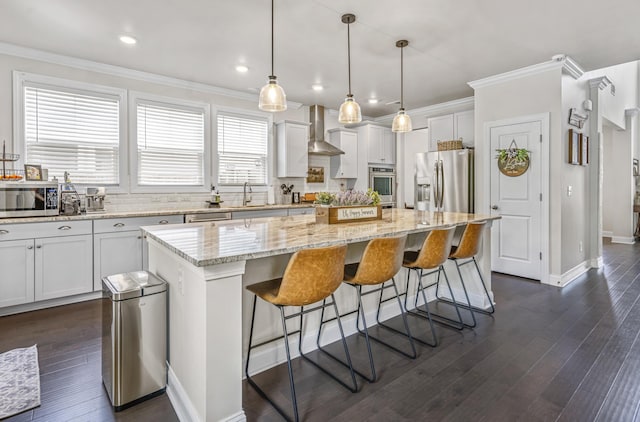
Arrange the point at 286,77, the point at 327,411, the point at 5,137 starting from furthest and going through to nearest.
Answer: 1. the point at 286,77
2. the point at 5,137
3. the point at 327,411

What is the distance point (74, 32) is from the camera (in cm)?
323

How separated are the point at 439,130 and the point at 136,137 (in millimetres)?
4550

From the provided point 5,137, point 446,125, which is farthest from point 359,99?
point 5,137

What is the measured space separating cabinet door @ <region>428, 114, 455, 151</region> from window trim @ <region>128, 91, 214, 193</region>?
11.8 feet

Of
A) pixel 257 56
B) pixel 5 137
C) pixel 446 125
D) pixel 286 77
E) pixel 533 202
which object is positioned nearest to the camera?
pixel 5 137

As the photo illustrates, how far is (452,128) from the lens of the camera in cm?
554

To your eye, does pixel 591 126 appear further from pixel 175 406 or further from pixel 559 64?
pixel 175 406

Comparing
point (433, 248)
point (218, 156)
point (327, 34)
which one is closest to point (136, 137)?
point (218, 156)

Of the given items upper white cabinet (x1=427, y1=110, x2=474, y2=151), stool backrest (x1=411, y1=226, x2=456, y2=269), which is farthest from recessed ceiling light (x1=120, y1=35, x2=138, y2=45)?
upper white cabinet (x1=427, y1=110, x2=474, y2=151)

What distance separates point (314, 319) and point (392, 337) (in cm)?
67

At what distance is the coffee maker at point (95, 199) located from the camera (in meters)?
3.94

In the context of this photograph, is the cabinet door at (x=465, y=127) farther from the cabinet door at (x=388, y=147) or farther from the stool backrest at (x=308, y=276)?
the stool backrest at (x=308, y=276)

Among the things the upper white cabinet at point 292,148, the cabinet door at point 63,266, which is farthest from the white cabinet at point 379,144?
the cabinet door at point 63,266

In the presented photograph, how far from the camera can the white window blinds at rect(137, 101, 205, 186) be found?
14.6ft
